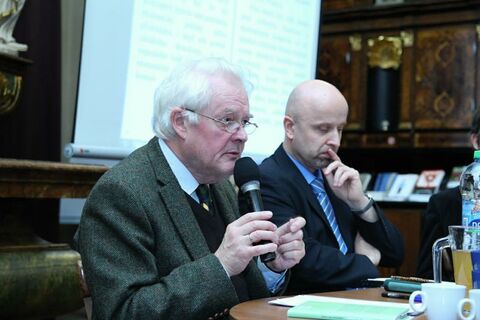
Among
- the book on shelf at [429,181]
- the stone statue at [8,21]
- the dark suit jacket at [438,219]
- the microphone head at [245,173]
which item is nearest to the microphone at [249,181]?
the microphone head at [245,173]

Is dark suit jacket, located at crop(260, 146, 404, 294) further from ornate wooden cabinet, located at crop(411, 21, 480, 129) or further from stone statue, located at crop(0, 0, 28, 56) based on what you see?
ornate wooden cabinet, located at crop(411, 21, 480, 129)

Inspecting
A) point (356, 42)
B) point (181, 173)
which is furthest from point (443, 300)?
point (356, 42)

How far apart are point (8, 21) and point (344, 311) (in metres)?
2.75

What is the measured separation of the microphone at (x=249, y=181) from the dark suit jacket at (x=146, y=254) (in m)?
0.14

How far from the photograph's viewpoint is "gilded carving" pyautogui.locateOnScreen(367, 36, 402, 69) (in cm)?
693

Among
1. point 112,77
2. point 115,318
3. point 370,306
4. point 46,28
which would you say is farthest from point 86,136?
point 370,306

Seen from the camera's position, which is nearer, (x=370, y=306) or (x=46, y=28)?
(x=370, y=306)

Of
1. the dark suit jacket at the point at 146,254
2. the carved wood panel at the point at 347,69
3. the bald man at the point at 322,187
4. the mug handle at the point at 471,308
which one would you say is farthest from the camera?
the carved wood panel at the point at 347,69

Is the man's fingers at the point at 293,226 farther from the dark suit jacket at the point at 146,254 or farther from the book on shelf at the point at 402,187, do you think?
the book on shelf at the point at 402,187

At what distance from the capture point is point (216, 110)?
Result: 1929mm

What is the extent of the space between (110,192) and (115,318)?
0.28 meters

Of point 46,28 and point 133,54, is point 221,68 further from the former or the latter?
point 46,28

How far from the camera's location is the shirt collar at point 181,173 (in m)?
1.93

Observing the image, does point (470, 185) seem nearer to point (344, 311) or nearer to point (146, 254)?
point (344, 311)
